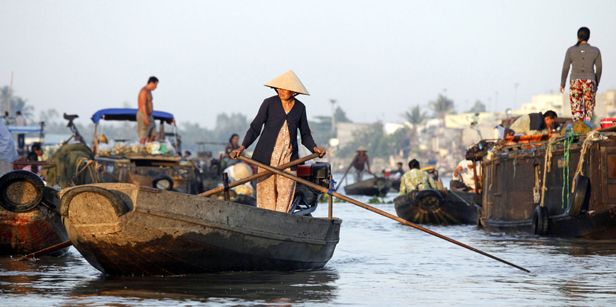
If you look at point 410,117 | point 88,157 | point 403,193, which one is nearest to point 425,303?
point 88,157

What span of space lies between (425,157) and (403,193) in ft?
360

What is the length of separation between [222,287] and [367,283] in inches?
62.6

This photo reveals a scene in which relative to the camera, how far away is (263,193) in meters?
11.5

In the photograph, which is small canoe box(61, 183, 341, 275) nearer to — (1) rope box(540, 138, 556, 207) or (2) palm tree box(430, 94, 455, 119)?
(1) rope box(540, 138, 556, 207)

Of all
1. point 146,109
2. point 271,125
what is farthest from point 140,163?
point 271,125

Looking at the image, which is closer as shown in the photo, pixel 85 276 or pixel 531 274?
pixel 85 276

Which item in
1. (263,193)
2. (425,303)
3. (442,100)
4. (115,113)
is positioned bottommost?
(425,303)

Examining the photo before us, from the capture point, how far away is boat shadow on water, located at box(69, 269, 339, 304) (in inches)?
357

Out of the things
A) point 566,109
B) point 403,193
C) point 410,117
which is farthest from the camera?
point 410,117

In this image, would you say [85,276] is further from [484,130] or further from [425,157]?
[425,157]

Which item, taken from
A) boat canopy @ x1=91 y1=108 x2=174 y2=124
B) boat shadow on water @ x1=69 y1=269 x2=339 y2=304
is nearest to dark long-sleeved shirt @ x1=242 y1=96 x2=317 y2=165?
boat shadow on water @ x1=69 y1=269 x2=339 y2=304

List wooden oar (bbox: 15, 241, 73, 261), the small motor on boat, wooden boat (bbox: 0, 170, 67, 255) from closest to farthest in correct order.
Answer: wooden oar (bbox: 15, 241, 73, 261) < the small motor on boat < wooden boat (bbox: 0, 170, 67, 255)

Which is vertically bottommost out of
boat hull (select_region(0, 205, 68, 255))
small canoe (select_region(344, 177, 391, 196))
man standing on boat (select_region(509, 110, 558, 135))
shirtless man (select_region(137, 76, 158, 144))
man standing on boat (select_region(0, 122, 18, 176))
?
boat hull (select_region(0, 205, 68, 255))

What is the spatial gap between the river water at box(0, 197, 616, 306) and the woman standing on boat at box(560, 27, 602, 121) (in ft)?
7.78
